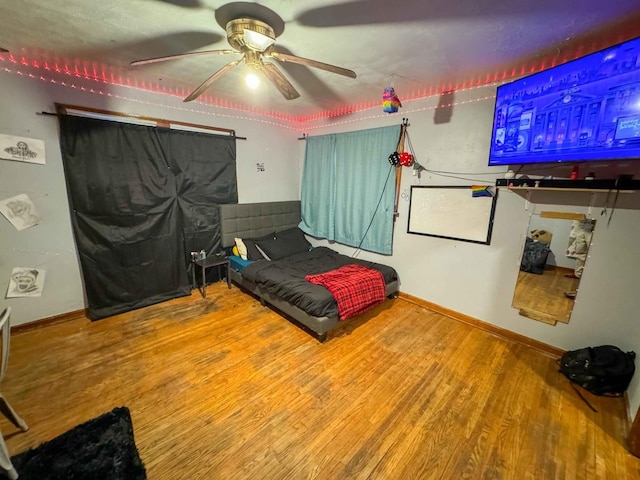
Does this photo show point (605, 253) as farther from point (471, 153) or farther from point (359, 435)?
point (359, 435)

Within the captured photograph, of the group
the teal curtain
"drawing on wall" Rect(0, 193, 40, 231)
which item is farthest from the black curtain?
the teal curtain

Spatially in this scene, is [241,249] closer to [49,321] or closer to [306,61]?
[49,321]

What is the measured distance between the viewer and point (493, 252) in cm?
276

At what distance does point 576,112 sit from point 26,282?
5.01 meters

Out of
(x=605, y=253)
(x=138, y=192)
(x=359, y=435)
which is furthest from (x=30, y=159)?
(x=605, y=253)

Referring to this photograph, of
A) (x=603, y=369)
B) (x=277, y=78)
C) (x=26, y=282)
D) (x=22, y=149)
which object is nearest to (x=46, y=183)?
(x=22, y=149)

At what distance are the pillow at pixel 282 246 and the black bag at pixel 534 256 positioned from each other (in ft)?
9.24

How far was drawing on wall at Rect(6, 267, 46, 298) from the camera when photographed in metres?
2.54

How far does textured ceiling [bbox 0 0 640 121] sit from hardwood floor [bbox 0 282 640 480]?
257 cm

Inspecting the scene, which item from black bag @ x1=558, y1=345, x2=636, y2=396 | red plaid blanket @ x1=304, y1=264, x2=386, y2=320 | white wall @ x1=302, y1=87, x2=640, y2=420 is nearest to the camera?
black bag @ x1=558, y1=345, x2=636, y2=396

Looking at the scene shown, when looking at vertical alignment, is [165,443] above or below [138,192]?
below

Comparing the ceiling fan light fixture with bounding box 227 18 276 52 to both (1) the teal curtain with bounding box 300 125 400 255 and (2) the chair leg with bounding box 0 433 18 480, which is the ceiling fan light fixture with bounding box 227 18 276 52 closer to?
(1) the teal curtain with bounding box 300 125 400 255

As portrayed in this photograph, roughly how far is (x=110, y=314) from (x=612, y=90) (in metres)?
4.84

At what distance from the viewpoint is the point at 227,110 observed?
3689mm
